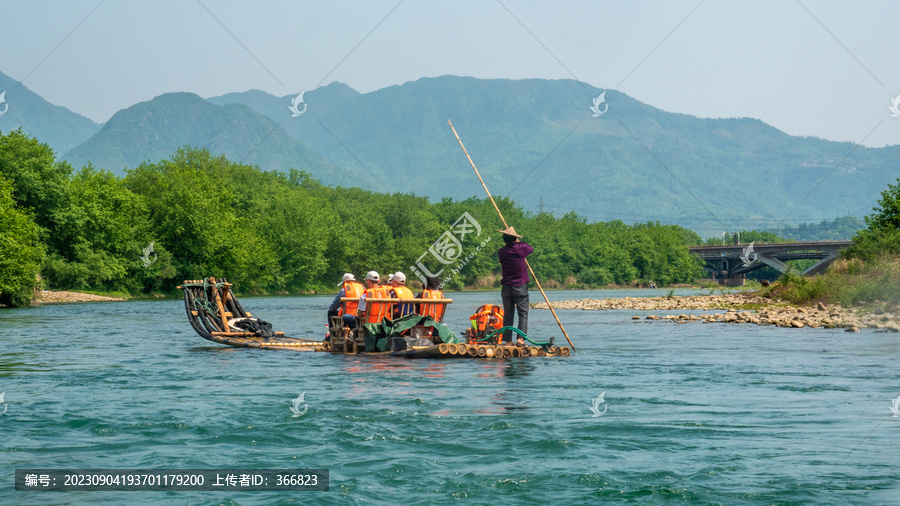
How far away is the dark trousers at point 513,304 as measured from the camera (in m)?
20.1

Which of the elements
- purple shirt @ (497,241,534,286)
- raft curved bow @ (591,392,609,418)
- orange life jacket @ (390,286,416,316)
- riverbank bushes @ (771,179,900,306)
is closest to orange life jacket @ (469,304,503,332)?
orange life jacket @ (390,286,416,316)

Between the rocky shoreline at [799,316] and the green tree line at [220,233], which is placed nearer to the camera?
the rocky shoreline at [799,316]

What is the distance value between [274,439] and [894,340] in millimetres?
19872

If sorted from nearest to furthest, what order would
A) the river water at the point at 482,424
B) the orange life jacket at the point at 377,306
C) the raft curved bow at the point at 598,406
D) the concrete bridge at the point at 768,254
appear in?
the river water at the point at 482,424, the raft curved bow at the point at 598,406, the orange life jacket at the point at 377,306, the concrete bridge at the point at 768,254

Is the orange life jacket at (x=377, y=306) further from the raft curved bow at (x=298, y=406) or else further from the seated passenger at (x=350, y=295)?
the raft curved bow at (x=298, y=406)

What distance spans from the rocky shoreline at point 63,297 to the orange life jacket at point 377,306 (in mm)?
40252

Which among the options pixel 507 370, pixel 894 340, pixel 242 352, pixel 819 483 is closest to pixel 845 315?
pixel 894 340

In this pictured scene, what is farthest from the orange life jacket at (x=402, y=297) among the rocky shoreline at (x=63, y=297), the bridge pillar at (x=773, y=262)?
the bridge pillar at (x=773, y=262)

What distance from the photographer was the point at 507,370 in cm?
1852

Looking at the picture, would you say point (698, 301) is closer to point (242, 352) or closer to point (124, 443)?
point (242, 352)

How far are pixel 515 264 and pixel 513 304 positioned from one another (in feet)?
3.68

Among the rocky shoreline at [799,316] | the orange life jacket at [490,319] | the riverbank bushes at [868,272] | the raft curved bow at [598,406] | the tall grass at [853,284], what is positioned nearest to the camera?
the raft curved bow at [598,406]

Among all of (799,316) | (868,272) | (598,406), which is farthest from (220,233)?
(598,406)

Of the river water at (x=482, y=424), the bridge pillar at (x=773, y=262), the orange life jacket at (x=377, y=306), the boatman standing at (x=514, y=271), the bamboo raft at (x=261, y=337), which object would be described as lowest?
the river water at (x=482, y=424)
